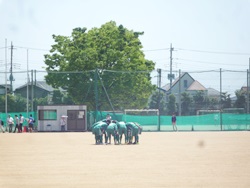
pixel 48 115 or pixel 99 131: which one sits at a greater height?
pixel 48 115

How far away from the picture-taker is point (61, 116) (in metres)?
52.8

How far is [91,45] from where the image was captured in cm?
6644

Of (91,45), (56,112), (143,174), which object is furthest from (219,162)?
(91,45)

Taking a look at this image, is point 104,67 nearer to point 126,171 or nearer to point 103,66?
point 103,66

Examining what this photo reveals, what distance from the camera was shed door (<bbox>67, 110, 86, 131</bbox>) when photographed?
2092 inches

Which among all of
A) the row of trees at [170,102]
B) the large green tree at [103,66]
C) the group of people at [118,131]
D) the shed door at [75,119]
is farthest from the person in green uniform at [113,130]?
the row of trees at [170,102]

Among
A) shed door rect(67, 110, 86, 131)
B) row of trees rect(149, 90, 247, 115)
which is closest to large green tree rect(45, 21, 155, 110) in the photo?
shed door rect(67, 110, 86, 131)

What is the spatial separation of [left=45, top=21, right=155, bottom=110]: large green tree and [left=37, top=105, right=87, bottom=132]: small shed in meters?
5.35

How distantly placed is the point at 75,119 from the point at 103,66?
1286 cm

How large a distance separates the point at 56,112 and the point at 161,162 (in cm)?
3541

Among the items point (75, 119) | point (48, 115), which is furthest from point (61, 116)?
point (48, 115)

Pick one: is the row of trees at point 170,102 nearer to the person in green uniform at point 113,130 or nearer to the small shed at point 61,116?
the small shed at point 61,116

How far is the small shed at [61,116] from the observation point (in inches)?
2089

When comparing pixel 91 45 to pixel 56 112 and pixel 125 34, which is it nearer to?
pixel 125 34
